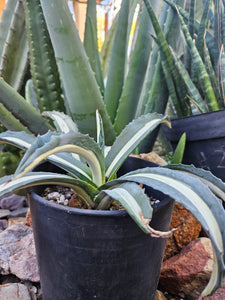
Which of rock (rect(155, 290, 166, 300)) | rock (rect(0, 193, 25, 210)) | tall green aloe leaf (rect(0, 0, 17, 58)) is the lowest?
rock (rect(155, 290, 166, 300))

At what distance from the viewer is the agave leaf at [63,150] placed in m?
0.32

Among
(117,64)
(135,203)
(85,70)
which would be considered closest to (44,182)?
(135,203)

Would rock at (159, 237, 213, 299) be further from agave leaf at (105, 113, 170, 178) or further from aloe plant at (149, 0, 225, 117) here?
aloe plant at (149, 0, 225, 117)

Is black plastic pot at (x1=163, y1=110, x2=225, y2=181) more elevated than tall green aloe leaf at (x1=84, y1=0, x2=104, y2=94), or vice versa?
tall green aloe leaf at (x1=84, y1=0, x2=104, y2=94)

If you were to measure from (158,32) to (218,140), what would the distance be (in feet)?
1.31

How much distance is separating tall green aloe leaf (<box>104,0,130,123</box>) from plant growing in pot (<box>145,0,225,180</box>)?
12cm

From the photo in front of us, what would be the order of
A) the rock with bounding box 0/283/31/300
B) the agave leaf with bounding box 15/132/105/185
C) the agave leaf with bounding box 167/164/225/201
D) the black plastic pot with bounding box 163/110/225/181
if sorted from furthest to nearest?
the black plastic pot with bounding box 163/110/225/181 < the rock with bounding box 0/283/31/300 < the agave leaf with bounding box 167/164/225/201 < the agave leaf with bounding box 15/132/105/185

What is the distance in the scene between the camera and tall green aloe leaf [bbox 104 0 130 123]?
935 mm

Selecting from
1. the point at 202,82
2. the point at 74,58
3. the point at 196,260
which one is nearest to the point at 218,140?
the point at 202,82

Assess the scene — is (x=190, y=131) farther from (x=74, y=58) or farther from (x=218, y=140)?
(x=74, y=58)

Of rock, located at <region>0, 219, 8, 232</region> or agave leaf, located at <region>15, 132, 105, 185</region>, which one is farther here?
rock, located at <region>0, 219, 8, 232</region>

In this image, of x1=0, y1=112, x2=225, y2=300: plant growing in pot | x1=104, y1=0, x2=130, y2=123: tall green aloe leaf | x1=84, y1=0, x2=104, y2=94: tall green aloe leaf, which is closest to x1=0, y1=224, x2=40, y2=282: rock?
x1=0, y1=112, x2=225, y2=300: plant growing in pot

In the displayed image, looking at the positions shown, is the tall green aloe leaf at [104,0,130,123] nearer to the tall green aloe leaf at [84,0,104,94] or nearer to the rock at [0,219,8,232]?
the tall green aloe leaf at [84,0,104,94]

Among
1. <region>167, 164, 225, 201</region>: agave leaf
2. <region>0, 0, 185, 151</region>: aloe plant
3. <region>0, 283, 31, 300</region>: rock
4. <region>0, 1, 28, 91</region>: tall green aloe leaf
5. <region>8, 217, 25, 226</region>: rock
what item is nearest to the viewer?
<region>167, 164, 225, 201</region>: agave leaf
